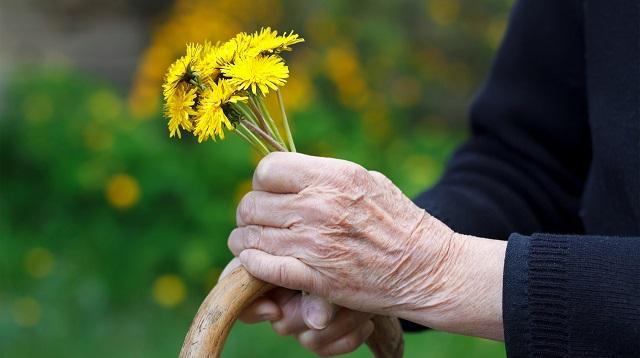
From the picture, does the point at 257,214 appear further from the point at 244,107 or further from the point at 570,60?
the point at 570,60

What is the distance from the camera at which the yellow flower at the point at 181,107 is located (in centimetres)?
125

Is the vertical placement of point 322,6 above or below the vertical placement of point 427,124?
above

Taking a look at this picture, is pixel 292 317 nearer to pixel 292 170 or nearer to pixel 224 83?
pixel 292 170

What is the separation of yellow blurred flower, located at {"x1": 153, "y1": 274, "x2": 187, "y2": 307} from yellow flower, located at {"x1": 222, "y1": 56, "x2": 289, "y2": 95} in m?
2.45

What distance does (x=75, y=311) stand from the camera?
3447 mm

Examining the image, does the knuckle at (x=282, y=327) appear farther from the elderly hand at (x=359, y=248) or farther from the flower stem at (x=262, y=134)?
the flower stem at (x=262, y=134)

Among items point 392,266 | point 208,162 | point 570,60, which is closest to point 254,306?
point 392,266

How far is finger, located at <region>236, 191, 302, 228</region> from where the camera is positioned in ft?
4.24

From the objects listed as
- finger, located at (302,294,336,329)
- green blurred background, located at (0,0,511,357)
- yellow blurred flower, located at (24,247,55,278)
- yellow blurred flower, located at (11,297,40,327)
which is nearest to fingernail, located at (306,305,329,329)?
finger, located at (302,294,336,329)

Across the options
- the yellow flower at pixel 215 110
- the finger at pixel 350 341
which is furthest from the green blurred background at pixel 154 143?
the yellow flower at pixel 215 110

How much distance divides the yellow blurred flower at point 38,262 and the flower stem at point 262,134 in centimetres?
257

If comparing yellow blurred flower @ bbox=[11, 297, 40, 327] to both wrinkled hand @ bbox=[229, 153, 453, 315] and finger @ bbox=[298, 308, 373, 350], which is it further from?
wrinkled hand @ bbox=[229, 153, 453, 315]

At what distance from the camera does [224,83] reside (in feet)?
4.05

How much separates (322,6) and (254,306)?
3280mm
